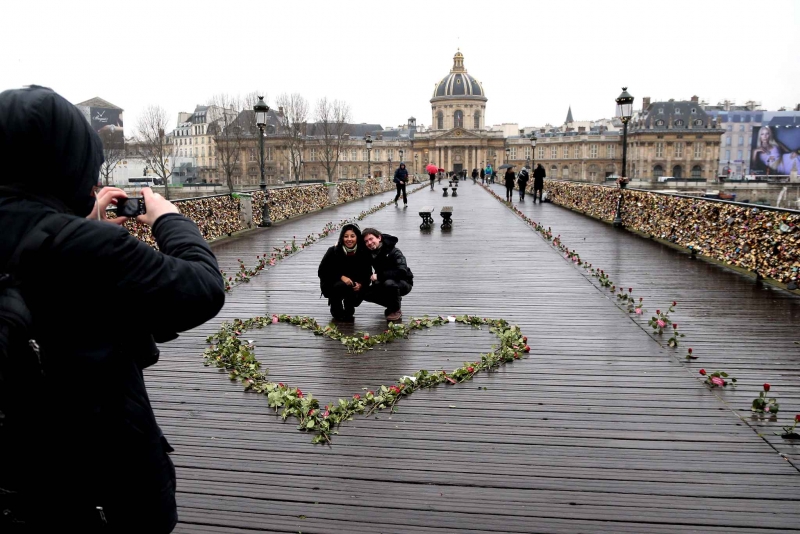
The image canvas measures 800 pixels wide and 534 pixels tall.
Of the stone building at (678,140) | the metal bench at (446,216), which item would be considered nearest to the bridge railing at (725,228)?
the metal bench at (446,216)

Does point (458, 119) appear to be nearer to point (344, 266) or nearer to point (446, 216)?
point (446, 216)

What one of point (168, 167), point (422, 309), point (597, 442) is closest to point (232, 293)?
point (422, 309)

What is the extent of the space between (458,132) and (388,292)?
118 metres

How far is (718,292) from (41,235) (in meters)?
9.30

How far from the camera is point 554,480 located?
3.67 metres

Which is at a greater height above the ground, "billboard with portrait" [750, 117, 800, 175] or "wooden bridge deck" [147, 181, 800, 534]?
"billboard with portrait" [750, 117, 800, 175]

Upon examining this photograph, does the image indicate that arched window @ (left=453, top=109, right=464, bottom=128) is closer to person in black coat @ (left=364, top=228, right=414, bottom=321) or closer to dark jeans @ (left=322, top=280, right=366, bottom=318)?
person in black coat @ (left=364, top=228, right=414, bottom=321)

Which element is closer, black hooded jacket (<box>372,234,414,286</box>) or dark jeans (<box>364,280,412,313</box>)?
dark jeans (<box>364,280,412,313</box>)

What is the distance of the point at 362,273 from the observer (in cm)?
744

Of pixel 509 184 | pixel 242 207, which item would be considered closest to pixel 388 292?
pixel 242 207

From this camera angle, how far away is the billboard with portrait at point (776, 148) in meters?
99.4

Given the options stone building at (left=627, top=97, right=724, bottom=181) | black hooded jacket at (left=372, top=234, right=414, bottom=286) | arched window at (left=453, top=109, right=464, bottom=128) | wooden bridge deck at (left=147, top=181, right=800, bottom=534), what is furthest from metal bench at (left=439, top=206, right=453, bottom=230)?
arched window at (left=453, top=109, right=464, bottom=128)

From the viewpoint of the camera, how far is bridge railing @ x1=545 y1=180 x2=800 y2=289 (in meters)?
9.09

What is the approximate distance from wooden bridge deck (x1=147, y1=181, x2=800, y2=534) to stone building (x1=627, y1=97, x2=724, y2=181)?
109 m
